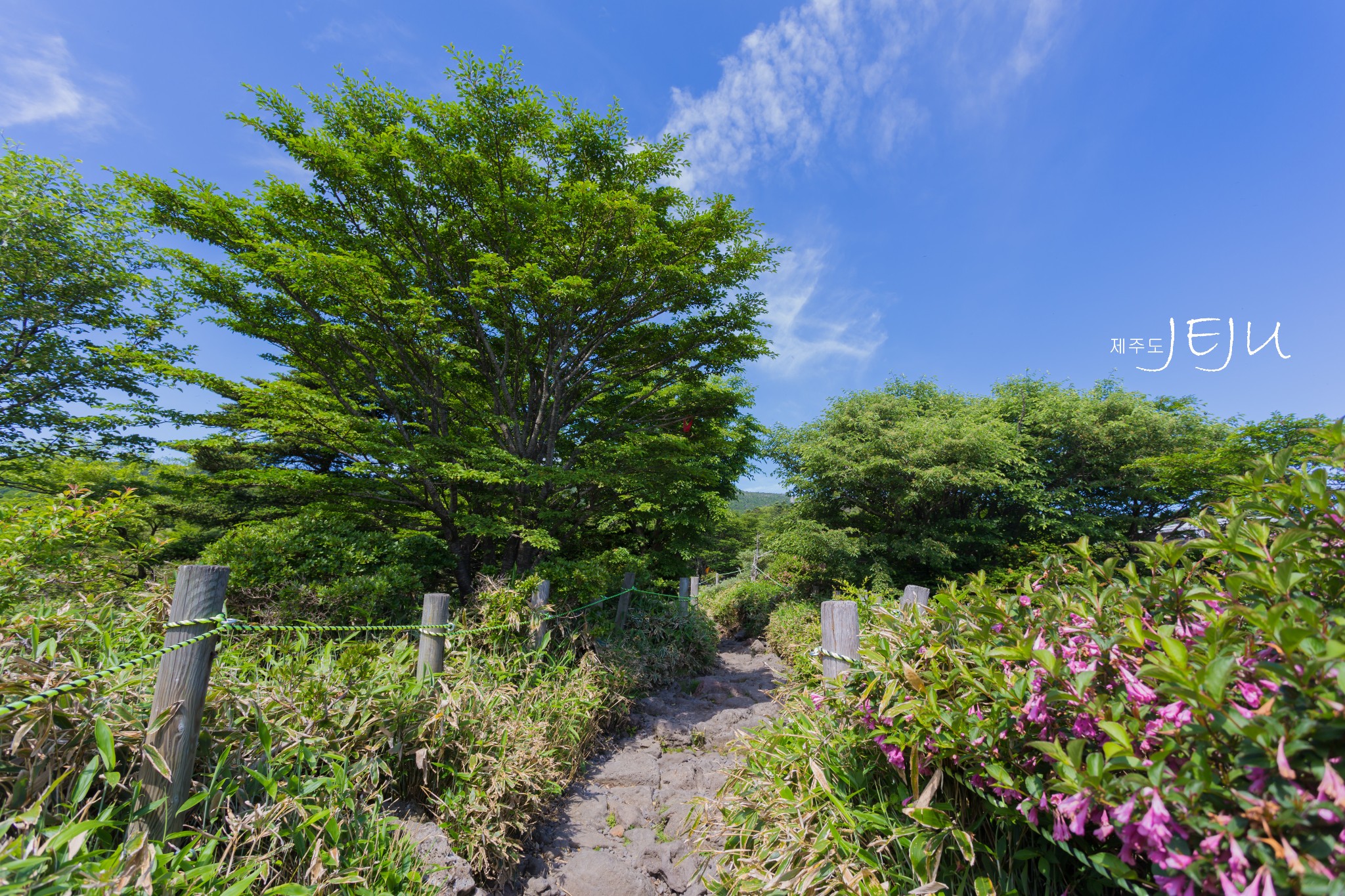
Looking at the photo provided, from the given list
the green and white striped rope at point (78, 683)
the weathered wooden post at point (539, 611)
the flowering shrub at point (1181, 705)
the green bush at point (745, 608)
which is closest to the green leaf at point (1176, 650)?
the flowering shrub at point (1181, 705)

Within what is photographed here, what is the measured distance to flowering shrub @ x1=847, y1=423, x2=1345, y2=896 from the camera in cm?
87

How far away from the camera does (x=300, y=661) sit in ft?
9.07

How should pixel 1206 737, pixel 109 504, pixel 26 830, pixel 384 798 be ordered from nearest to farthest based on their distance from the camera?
pixel 1206 737, pixel 26 830, pixel 384 798, pixel 109 504

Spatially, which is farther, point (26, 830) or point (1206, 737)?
point (26, 830)

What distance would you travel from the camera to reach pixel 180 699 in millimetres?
1780

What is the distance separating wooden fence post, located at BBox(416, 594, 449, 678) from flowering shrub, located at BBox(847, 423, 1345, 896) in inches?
104

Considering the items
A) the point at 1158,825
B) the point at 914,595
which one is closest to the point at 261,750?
the point at 1158,825

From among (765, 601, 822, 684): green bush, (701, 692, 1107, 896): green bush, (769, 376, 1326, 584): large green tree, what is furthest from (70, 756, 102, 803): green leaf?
(769, 376, 1326, 584): large green tree

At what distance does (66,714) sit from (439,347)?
5.43 m

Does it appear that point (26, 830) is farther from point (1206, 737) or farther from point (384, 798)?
point (1206, 737)

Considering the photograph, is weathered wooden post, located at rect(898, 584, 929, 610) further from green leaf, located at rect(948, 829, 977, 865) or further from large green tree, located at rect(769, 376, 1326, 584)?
large green tree, located at rect(769, 376, 1326, 584)

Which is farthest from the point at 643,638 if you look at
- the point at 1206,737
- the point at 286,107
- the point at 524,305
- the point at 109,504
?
the point at 286,107

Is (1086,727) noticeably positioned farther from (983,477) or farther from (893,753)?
(983,477)

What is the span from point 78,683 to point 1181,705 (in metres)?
2.93
